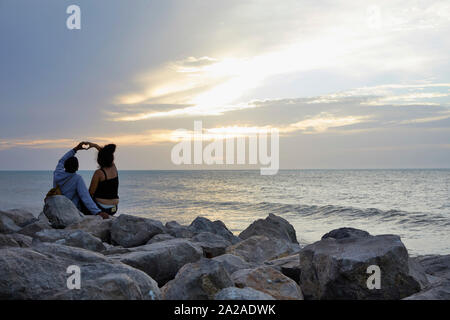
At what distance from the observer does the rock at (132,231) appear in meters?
7.32

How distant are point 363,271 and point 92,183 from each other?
21.2 ft

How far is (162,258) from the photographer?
16.7 ft

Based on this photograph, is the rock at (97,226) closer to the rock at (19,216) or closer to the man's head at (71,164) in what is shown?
the man's head at (71,164)

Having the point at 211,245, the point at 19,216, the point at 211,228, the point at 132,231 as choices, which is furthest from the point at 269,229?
the point at 19,216

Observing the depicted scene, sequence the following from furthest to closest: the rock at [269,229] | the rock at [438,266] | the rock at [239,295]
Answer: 1. the rock at [269,229]
2. the rock at [438,266]
3. the rock at [239,295]

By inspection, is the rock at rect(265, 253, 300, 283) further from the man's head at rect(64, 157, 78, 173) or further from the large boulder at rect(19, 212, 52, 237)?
the man's head at rect(64, 157, 78, 173)

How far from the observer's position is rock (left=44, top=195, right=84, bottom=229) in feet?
25.8

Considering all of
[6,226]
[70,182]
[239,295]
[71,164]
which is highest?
[71,164]

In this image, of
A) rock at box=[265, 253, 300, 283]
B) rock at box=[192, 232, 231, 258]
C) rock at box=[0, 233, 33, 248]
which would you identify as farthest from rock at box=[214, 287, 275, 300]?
rock at box=[192, 232, 231, 258]

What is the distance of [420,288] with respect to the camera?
4297 mm

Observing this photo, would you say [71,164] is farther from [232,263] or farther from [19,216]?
[232,263]

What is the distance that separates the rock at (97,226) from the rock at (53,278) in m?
3.62

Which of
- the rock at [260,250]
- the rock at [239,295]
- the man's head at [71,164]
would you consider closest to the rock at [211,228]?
the man's head at [71,164]
